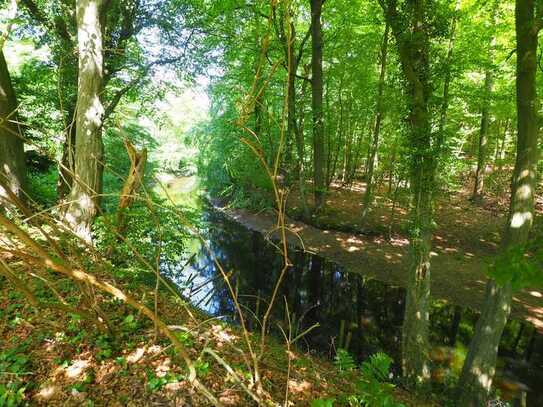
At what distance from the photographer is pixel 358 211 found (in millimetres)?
13305

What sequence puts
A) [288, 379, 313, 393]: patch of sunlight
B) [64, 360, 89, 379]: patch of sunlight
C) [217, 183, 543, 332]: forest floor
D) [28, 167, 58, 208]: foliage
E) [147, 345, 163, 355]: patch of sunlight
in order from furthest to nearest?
[217, 183, 543, 332]: forest floor
[28, 167, 58, 208]: foliage
[288, 379, 313, 393]: patch of sunlight
[147, 345, 163, 355]: patch of sunlight
[64, 360, 89, 379]: patch of sunlight

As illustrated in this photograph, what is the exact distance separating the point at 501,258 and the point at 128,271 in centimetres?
410

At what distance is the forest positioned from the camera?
7.52ft

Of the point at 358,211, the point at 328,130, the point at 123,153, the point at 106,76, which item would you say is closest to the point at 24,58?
the point at 106,76

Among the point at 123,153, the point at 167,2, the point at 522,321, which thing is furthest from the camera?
the point at 123,153

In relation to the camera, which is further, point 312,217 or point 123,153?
point 312,217

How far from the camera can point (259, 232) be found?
13008 mm

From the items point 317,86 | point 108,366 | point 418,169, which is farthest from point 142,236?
point 317,86

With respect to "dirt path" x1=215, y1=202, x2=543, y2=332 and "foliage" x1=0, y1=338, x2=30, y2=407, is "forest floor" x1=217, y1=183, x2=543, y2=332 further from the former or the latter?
"foliage" x1=0, y1=338, x2=30, y2=407

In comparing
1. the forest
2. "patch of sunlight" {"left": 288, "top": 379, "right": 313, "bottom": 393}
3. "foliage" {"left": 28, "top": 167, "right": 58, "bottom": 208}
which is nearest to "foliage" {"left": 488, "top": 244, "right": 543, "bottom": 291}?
the forest

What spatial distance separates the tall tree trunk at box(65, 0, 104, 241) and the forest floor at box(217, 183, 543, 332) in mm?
4353

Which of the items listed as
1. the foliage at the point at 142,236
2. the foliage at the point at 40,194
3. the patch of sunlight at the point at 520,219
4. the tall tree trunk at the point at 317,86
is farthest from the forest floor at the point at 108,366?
the tall tree trunk at the point at 317,86

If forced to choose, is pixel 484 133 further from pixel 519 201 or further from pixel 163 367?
pixel 163 367

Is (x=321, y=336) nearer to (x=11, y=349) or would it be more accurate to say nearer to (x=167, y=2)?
(x=11, y=349)
